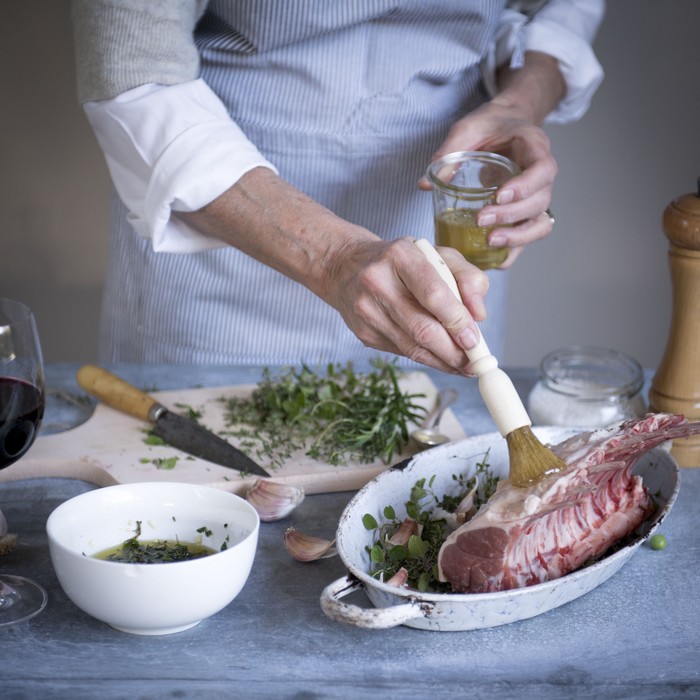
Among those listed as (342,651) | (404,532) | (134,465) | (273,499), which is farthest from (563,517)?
(134,465)

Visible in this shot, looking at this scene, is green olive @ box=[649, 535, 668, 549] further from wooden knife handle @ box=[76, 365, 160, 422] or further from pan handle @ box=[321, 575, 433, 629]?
wooden knife handle @ box=[76, 365, 160, 422]

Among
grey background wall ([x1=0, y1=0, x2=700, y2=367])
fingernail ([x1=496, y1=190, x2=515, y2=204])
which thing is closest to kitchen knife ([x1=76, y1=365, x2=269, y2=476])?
fingernail ([x1=496, y1=190, x2=515, y2=204])

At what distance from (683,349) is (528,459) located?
45 cm

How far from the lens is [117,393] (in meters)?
1.54

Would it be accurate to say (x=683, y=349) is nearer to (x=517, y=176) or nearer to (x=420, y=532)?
(x=517, y=176)

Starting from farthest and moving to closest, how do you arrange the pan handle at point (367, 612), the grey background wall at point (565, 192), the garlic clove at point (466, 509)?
1. the grey background wall at point (565, 192)
2. the garlic clove at point (466, 509)
3. the pan handle at point (367, 612)

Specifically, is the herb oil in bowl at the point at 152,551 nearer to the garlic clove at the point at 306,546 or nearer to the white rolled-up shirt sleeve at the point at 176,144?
the garlic clove at the point at 306,546

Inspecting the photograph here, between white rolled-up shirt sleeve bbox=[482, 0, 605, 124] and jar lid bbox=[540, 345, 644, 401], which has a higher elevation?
white rolled-up shirt sleeve bbox=[482, 0, 605, 124]

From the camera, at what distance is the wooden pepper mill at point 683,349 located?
140 cm

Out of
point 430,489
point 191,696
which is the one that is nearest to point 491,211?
point 430,489

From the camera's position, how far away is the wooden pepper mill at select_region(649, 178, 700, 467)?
4.59 ft

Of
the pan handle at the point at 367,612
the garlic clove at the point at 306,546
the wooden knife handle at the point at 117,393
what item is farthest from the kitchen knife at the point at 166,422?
the pan handle at the point at 367,612

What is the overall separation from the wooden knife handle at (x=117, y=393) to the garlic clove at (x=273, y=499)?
0.29 meters

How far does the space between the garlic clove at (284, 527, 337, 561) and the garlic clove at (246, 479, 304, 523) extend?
8cm
